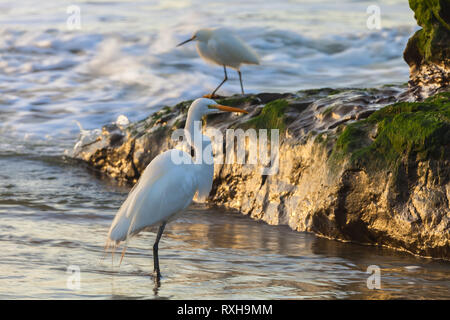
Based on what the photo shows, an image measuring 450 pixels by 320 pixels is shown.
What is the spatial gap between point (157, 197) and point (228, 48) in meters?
4.75

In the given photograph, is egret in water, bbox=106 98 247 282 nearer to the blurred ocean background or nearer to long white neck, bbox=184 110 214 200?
long white neck, bbox=184 110 214 200

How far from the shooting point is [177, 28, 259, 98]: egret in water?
30.9 feet

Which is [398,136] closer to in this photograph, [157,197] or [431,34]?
[431,34]

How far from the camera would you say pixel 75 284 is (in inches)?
178

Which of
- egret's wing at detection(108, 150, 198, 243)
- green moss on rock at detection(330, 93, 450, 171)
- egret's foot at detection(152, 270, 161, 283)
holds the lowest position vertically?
egret's foot at detection(152, 270, 161, 283)

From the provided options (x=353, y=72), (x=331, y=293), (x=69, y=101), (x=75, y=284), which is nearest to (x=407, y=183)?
(x=331, y=293)

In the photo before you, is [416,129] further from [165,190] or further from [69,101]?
[69,101]

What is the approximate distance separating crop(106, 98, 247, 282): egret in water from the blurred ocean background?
0.30 metres

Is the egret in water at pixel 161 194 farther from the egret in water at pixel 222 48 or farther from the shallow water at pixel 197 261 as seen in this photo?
the egret in water at pixel 222 48

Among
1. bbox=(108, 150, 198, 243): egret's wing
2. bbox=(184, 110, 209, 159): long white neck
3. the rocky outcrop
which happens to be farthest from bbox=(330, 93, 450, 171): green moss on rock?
bbox=(108, 150, 198, 243): egret's wing

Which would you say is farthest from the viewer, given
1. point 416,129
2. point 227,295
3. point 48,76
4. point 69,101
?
point 48,76

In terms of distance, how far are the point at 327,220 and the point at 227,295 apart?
5.80ft

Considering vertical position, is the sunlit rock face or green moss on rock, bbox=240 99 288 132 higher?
green moss on rock, bbox=240 99 288 132

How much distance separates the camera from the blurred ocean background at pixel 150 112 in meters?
4.74
